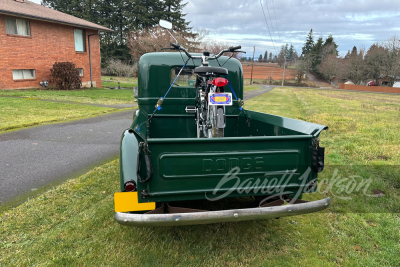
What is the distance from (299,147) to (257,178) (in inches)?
18.6

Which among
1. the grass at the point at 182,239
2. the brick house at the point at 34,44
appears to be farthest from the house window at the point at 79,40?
the grass at the point at 182,239

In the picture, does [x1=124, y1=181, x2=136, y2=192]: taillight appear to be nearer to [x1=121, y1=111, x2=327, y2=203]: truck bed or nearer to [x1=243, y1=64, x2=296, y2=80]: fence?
[x1=121, y1=111, x2=327, y2=203]: truck bed

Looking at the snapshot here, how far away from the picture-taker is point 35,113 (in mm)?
9328

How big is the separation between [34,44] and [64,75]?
2.52 meters

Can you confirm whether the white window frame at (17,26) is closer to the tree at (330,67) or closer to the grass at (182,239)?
the grass at (182,239)

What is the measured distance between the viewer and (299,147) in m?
2.40

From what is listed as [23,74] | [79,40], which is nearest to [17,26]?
[23,74]

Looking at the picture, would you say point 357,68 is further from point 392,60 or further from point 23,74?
point 23,74

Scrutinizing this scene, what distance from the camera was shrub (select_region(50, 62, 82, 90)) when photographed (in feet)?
59.5

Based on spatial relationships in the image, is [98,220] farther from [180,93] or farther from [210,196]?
[180,93]

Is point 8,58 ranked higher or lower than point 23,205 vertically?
higher

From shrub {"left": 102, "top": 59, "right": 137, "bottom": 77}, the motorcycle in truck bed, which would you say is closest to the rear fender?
the motorcycle in truck bed

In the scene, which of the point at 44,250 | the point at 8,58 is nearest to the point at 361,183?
the point at 44,250

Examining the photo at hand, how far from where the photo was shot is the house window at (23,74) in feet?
54.8
